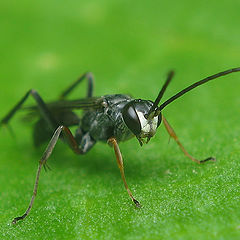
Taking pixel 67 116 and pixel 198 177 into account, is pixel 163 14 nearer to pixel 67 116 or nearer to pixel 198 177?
pixel 67 116

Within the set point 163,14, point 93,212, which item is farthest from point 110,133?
point 163,14

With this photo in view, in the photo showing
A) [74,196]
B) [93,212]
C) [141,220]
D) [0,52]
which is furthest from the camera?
[0,52]

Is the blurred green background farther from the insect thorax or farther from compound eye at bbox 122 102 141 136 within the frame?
compound eye at bbox 122 102 141 136

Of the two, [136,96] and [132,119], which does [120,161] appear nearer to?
[132,119]

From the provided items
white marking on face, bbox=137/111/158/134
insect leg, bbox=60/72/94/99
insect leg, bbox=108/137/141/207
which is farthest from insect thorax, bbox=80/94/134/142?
insect leg, bbox=60/72/94/99

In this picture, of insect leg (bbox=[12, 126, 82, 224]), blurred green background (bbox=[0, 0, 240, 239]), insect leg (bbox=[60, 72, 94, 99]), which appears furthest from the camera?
insect leg (bbox=[60, 72, 94, 99])

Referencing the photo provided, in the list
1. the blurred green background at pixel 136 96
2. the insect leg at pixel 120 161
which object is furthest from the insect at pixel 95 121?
the blurred green background at pixel 136 96

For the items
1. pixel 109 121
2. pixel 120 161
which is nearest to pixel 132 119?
pixel 120 161
